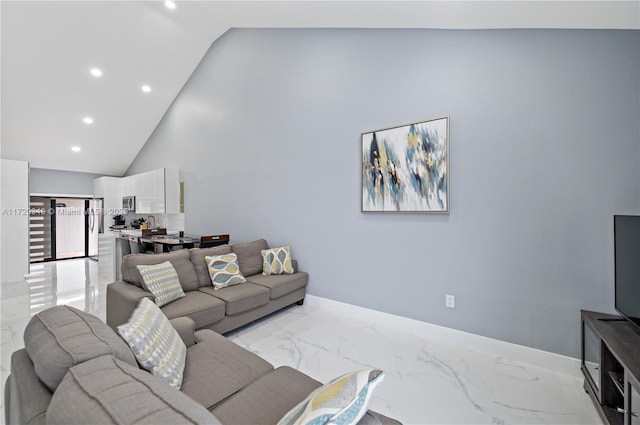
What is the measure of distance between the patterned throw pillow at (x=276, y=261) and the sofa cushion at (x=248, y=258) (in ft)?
0.26

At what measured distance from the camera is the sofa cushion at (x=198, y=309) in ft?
8.27

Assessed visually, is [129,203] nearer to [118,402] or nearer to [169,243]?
[169,243]

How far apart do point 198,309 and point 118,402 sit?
1995mm

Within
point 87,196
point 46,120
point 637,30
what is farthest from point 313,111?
point 87,196

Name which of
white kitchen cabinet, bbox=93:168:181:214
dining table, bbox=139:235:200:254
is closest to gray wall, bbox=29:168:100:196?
white kitchen cabinet, bbox=93:168:181:214

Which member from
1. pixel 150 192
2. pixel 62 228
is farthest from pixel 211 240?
pixel 62 228

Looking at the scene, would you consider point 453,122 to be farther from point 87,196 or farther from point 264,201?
point 87,196

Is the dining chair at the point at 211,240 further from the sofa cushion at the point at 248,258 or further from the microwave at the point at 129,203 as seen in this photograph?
the microwave at the point at 129,203

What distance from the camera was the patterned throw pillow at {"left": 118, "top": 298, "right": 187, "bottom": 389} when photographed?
51.5 inches

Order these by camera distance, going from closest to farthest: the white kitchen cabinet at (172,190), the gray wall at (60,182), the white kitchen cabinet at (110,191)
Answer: the white kitchen cabinet at (172,190)
the gray wall at (60,182)
the white kitchen cabinet at (110,191)

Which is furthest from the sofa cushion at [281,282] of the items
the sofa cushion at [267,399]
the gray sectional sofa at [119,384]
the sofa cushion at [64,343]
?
the sofa cushion at [64,343]

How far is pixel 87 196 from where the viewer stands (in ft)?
24.7

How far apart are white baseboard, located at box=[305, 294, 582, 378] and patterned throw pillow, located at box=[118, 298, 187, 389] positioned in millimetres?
2188

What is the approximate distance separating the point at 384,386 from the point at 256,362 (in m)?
1.03
